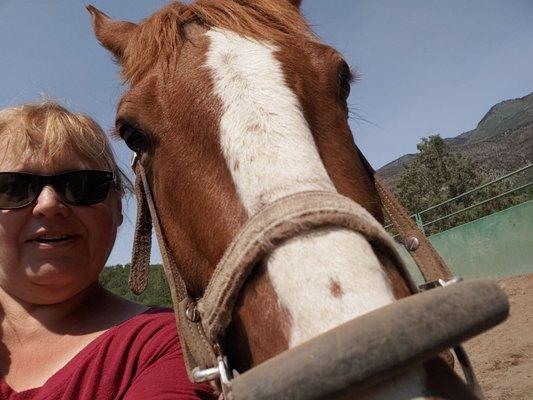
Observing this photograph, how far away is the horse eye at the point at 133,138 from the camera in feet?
6.36

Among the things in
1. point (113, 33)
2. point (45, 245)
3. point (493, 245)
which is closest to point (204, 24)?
point (113, 33)

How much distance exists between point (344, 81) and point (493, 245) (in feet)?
38.8

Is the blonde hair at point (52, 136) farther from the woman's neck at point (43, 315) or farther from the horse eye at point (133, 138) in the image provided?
the woman's neck at point (43, 315)

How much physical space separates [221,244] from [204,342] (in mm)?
313

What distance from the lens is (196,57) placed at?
187 cm

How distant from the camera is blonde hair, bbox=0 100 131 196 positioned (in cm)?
226

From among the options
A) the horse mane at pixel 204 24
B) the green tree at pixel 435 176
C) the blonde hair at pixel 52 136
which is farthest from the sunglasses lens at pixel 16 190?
the green tree at pixel 435 176

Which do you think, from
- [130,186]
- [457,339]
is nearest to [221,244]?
[457,339]

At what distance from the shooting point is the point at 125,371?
1.88 m

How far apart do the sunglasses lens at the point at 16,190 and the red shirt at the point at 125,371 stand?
28.2 inches

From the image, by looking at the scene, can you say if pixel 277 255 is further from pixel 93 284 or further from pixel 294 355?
pixel 93 284

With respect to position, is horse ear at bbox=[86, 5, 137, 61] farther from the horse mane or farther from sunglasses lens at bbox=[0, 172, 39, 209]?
sunglasses lens at bbox=[0, 172, 39, 209]

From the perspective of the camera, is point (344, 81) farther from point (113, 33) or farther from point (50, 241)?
point (50, 241)

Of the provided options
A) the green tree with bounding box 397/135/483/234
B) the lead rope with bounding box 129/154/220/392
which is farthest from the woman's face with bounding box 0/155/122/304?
the green tree with bounding box 397/135/483/234
